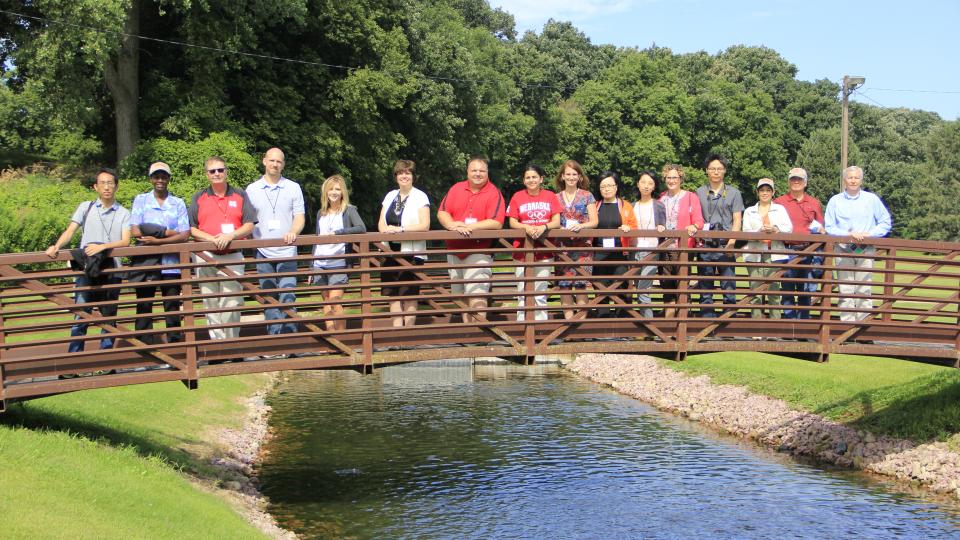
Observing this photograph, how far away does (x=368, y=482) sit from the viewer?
17.0m

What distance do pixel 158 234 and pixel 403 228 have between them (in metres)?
3.07

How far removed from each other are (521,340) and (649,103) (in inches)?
2144

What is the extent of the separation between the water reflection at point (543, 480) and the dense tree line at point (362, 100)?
476 inches

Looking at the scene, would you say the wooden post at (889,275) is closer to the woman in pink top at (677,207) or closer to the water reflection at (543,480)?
the woman in pink top at (677,207)

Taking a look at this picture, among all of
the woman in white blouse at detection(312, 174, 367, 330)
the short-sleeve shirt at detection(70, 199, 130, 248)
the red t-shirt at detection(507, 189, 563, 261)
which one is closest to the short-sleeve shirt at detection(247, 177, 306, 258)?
the woman in white blouse at detection(312, 174, 367, 330)

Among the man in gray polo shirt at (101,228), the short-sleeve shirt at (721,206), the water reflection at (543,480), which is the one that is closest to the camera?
the man in gray polo shirt at (101,228)

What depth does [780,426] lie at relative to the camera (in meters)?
20.4

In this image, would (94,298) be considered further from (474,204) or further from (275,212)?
(474,204)

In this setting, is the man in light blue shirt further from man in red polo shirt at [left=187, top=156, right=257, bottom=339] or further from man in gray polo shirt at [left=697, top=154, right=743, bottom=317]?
man in red polo shirt at [left=187, top=156, right=257, bottom=339]

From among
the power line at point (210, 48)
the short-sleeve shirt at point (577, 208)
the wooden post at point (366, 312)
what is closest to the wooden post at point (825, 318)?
the short-sleeve shirt at point (577, 208)

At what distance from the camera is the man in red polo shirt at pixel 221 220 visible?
12023 millimetres

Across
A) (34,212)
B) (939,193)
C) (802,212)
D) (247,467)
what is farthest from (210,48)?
(939,193)

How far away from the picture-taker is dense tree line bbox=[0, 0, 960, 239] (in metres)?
30.5

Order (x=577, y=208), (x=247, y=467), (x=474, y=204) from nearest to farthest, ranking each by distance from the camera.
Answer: (x=474, y=204), (x=577, y=208), (x=247, y=467)
